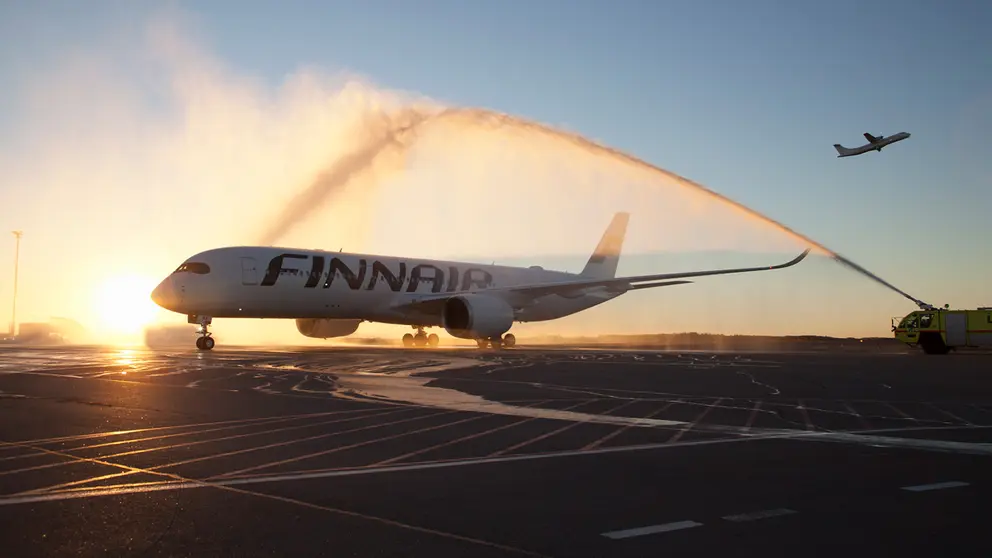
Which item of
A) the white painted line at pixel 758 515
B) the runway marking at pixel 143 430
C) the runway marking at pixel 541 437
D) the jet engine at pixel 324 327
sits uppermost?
the jet engine at pixel 324 327

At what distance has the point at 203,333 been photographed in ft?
118

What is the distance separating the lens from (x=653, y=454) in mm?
8305

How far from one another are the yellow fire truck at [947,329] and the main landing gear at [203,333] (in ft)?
117

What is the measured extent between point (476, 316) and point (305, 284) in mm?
7975

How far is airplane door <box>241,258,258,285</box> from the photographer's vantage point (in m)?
35.5

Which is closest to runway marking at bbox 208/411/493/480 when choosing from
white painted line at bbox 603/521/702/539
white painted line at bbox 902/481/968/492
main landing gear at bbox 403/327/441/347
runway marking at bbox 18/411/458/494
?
runway marking at bbox 18/411/458/494

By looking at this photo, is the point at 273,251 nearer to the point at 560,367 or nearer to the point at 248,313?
the point at 248,313

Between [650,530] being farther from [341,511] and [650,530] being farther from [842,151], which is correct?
[842,151]

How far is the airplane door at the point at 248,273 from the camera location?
117 ft

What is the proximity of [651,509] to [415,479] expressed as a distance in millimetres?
2072

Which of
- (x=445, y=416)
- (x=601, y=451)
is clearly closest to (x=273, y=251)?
(x=445, y=416)

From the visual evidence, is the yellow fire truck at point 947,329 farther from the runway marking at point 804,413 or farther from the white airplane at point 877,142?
the runway marking at point 804,413

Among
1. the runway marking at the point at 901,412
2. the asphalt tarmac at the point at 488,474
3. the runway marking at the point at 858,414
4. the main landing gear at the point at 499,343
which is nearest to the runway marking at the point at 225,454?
the asphalt tarmac at the point at 488,474

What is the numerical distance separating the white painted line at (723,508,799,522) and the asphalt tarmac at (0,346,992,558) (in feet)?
0.07
